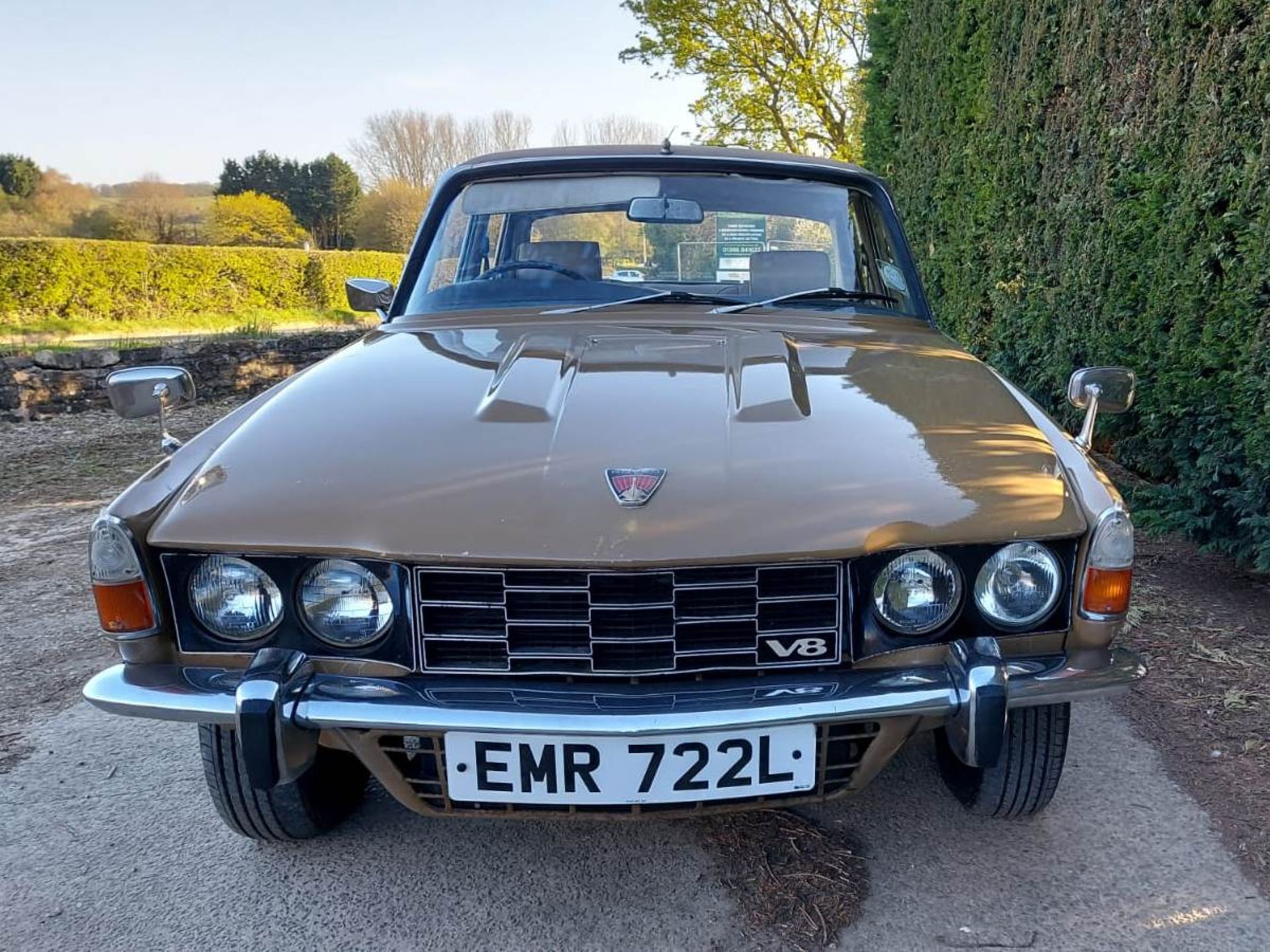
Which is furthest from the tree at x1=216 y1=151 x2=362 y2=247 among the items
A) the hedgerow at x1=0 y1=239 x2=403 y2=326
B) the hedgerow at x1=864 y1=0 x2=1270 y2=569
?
the hedgerow at x1=864 y1=0 x2=1270 y2=569

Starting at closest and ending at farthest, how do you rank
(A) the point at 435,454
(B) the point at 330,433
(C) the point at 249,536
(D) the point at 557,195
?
Answer: 1. (C) the point at 249,536
2. (A) the point at 435,454
3. (B) the point at 330,433
4. (D) the point at 557,195

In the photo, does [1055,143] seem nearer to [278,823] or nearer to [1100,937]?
[1100,937]

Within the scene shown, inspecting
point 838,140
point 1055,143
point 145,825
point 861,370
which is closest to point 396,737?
point 145,825

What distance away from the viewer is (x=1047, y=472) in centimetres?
182

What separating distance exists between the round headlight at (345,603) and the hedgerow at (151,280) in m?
16.0

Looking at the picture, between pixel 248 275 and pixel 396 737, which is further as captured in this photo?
pixel 248 275

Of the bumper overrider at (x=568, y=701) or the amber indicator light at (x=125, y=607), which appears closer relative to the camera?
the bumper overrider at (x=568, y=701)

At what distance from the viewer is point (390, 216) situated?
3534 centimetres

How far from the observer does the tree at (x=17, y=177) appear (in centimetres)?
3744

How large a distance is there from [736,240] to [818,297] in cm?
36

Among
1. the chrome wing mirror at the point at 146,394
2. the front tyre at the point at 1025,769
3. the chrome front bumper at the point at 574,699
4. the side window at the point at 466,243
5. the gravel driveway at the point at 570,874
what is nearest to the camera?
the chrome front bumper at the point at 574,699

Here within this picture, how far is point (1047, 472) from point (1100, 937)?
39.3 inches

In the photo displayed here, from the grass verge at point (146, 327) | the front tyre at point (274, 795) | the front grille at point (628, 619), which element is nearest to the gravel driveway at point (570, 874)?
the front tyre at point (274, 795)

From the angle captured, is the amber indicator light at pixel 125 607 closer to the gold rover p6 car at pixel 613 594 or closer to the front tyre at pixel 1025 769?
the gold rover p6 car at pixel 613 594
